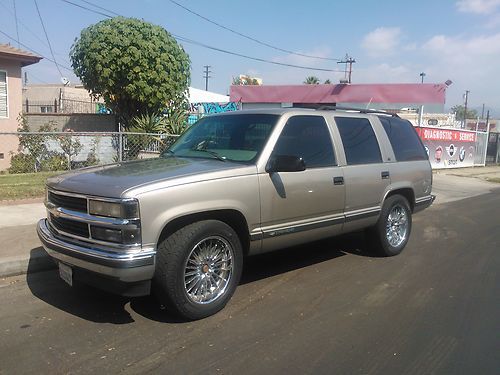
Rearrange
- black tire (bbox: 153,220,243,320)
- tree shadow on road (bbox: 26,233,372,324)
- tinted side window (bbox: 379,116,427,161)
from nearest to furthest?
black tire (bbox: 153,220,243,320) → tree shadow on road (bbox: 26,233,372,324) → tinted side window (bbox: 379,116,427,161)

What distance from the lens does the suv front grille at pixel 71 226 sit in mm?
4129

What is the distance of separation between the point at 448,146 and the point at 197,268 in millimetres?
21560

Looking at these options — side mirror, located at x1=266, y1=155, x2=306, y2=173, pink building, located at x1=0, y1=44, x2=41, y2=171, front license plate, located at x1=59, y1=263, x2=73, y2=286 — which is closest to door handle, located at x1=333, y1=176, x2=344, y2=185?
side mirror, located at x1=266, y1=155, x2=306, y2=173

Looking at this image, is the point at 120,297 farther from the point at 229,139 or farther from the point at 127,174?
the point at 229,139

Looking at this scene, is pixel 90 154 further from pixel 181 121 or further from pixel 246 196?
pixel 246 196

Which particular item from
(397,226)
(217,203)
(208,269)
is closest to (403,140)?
(397,226)

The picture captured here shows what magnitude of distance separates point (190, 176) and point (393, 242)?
12.2ft

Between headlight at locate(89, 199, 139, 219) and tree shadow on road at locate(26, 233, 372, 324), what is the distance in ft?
3.28

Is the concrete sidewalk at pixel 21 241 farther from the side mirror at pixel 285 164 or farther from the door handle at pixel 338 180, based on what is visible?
the door handle at pixel 338 180

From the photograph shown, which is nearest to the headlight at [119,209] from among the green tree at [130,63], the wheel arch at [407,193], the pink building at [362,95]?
the wheel arch at [407,193]

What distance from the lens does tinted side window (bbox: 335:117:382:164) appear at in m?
5.96

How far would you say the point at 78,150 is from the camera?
13.8m

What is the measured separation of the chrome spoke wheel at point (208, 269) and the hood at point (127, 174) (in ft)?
2.10

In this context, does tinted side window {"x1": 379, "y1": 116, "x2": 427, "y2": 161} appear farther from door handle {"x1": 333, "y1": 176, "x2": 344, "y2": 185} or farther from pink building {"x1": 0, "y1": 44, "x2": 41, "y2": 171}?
pink building {"x1": 0, "y1": 44, "x2": 41, "y2": 171}
